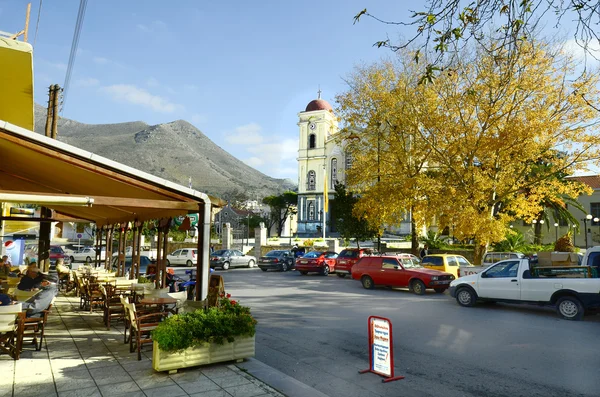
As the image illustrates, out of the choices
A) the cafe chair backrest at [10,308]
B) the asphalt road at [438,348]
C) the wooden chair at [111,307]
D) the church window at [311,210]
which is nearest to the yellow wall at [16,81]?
the cafe chair backrest at [10,308]

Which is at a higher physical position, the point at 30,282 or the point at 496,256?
the point at 496,256

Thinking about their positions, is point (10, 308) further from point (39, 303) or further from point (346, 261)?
point (346, 261)

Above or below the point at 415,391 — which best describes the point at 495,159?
above

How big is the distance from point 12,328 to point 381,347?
5783 mm

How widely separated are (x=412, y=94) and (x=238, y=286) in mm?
13394

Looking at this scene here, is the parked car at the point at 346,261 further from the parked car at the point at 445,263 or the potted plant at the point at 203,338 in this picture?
the potted plant at the point at 203,338

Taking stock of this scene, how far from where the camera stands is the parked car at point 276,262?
3042cm

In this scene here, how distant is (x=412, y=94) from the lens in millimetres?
24188

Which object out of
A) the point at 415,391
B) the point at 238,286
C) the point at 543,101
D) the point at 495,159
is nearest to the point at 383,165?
the point at 495,159

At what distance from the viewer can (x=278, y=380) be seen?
20.8 ft

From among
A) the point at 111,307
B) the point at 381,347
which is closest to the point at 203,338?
the point at 381,347

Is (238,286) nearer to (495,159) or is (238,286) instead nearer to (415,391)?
(495,159)

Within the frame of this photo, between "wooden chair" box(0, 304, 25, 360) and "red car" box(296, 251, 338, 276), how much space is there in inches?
784

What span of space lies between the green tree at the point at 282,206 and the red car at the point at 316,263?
2142 inches
